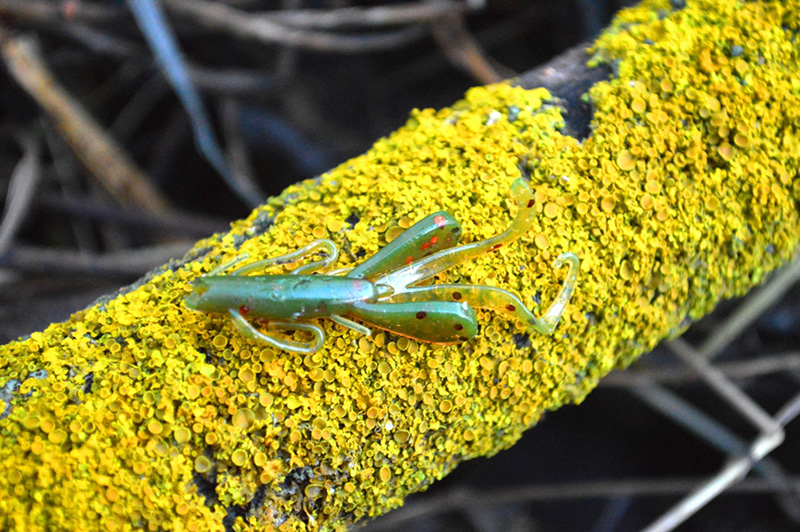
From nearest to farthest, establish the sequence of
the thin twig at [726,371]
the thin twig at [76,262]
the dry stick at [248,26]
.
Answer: the thin twig at [726,371]
the thin twig at [76,262]
the dry stick at [248,26]

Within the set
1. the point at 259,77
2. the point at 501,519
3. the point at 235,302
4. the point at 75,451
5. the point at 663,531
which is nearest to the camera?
the point at 75,451

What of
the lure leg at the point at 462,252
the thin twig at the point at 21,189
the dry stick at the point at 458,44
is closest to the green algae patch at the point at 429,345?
the lure leg at the point at 462,252

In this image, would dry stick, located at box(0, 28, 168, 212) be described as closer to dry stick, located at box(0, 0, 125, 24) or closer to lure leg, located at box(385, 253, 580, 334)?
dry stick, located at box(0, 0, 125, 24)

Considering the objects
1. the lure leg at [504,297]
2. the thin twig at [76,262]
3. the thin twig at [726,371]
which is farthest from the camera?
the thin twig at [76,262]

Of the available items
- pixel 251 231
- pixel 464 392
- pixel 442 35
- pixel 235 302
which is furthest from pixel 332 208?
pixel 442 35

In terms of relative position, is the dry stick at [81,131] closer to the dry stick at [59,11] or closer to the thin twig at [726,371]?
the dry stick at [59,11]

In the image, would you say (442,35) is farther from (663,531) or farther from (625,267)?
(663,531)

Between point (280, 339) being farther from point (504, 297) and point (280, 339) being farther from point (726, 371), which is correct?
point (726, 371)
